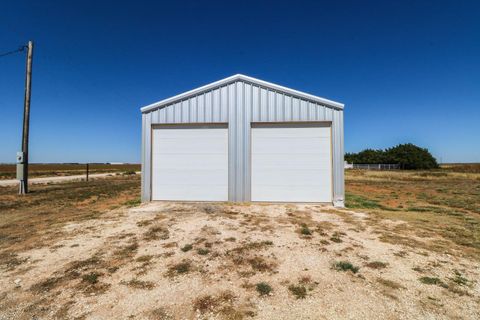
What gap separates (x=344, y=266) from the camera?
145 inches

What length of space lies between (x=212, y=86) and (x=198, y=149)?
2.75m

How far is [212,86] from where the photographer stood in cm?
927

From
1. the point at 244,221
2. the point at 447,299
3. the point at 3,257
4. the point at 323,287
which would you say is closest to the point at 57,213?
the point at 3,257

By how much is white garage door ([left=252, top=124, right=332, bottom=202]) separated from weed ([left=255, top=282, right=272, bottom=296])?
19.9ft

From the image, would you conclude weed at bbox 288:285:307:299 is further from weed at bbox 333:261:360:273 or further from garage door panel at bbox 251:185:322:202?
garage door panel at bbox 251:185:322:202

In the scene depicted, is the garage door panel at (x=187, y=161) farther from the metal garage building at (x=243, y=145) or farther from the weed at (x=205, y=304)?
the weed at (x=205, y=304)

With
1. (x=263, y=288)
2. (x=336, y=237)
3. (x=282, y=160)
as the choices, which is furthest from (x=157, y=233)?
(x=282, y=160)

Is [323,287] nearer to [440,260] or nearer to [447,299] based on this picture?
[447,299]

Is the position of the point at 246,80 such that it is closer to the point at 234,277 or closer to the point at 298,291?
the point at 234,277

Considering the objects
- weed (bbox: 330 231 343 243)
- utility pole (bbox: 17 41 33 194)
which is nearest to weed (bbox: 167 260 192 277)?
weed (bbox: 330 231 343 243)

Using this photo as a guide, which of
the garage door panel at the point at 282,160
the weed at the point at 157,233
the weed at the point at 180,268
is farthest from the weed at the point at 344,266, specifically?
the garage door panel at the point at 282,160

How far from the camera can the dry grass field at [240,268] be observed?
8.80ft

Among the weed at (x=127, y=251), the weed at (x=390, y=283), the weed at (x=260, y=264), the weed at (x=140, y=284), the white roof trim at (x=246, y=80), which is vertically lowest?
the weed at (x=140, y=284)

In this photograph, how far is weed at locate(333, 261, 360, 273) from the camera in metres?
3.60
